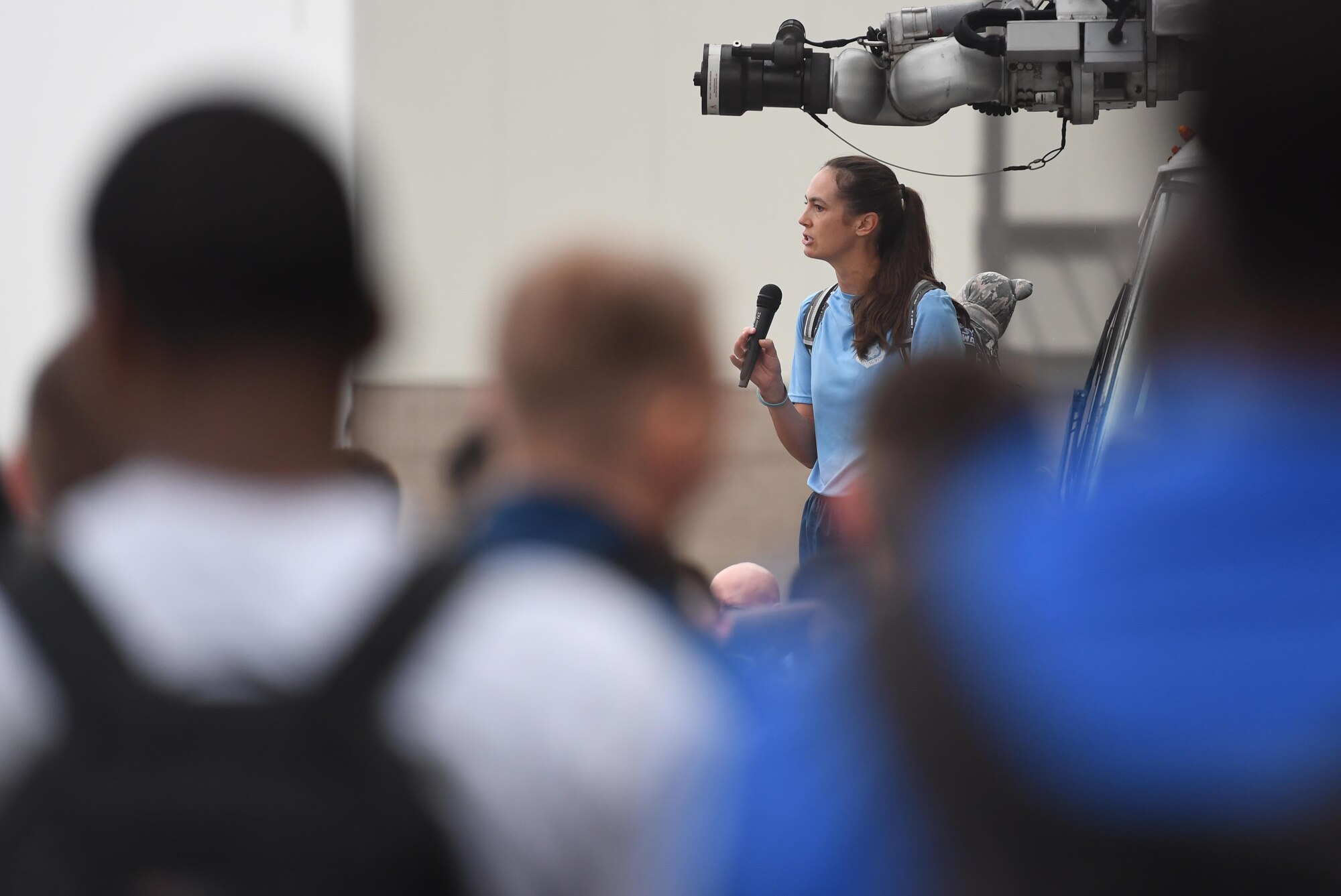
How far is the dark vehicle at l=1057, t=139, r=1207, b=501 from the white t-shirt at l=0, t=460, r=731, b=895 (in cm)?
37

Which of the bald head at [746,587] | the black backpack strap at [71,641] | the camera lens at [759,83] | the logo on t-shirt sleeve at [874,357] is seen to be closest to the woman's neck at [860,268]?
the logo on t-shirt sleeve at [874,357]

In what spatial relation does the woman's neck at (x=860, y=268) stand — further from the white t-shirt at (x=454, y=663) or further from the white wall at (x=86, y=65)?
the white t-shirt at (x=454, y=663)

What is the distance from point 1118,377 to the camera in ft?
7.57

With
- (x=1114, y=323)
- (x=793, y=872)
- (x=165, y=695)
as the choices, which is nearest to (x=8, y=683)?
(x=165, y=695)

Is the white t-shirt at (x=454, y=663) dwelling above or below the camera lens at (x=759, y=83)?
below

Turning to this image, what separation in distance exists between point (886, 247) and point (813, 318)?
21 centimetres

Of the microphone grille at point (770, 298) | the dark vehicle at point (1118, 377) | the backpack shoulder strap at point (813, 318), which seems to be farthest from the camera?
the microphone grille at point (770, 298)

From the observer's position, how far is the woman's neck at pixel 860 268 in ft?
10.4

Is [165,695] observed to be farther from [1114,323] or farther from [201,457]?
[1114,323]

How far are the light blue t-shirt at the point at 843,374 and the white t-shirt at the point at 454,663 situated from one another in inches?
81.9

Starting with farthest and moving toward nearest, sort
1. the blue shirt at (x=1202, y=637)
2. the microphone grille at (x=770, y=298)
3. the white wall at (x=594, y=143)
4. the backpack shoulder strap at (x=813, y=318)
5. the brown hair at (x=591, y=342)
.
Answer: the white wall at (x=594, y=143) → the microphone grille at (x=770, y=298) → the backpack shoulder strap at (x=813, y=318) → the brown hair at (x=591, y=342) → the blue shirt at (x=1202, y=637)

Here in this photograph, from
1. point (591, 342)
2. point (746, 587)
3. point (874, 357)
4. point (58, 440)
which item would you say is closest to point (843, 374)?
point (874, 357)

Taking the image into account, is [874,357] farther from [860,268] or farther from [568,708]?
[568,708]

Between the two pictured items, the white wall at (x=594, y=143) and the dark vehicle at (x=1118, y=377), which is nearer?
the dark vehicle at (x=1118, y=377)
